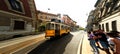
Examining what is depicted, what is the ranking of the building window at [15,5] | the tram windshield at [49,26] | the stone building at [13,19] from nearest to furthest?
1. the tram windshield at [49,26]
2. the stone building at [13,19]
3. the building window at [15,5]

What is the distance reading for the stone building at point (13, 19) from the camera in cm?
2684

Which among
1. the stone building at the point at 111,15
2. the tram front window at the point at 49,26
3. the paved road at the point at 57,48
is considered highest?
the stone building at the point at 111,15

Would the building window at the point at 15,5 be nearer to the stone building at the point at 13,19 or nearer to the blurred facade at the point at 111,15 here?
the stone building at the point at 13,19

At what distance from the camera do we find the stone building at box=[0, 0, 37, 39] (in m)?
26.8

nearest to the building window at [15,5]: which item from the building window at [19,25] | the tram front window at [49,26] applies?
the building window at [19,25]

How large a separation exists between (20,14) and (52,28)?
41.5 ft

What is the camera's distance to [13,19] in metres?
30.2

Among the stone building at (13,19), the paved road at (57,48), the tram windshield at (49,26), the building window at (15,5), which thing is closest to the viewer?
the paved road at (57,48)

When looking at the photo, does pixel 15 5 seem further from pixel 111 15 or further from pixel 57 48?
pixel 57 48

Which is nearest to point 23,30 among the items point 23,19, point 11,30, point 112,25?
point 23,19

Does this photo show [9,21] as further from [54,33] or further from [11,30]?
[54,33]

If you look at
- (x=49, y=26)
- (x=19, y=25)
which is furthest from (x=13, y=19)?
(x=49, y=26)

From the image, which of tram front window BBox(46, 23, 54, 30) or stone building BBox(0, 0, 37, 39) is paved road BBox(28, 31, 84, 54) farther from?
stone building BBox(0, 0, 37, 39)

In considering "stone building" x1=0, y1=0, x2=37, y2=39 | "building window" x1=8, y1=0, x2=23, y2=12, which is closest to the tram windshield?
"stone building" x1=0, y1=0, x2=37, y2=39
